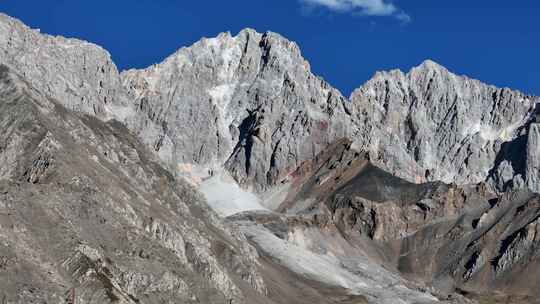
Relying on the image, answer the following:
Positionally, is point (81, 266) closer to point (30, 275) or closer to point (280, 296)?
point (30, 275)

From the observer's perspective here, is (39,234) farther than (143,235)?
No

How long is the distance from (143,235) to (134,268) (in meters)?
13.9

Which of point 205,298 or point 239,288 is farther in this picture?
point 239,288

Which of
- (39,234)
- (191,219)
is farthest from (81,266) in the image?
(191,219)

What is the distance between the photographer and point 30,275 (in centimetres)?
10819

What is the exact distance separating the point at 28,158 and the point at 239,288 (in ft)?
131

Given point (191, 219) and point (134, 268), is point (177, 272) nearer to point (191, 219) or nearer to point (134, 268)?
point (134, 268)

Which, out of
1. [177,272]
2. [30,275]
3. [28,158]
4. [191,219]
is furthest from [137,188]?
[30,275]

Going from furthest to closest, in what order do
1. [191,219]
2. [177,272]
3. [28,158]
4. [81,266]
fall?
[191,219], [28,158], [177,272], [81,266]

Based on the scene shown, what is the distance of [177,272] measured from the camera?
140375 millimetres

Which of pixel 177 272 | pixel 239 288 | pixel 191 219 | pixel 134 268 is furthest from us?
pixel 191 219

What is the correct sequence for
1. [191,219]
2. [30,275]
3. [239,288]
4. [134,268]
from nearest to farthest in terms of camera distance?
[30,275], [134,268], [239,288], [191,219]

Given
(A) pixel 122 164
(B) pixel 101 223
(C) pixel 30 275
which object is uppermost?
(A) pixel 122 164

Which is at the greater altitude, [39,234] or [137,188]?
[137,188]
